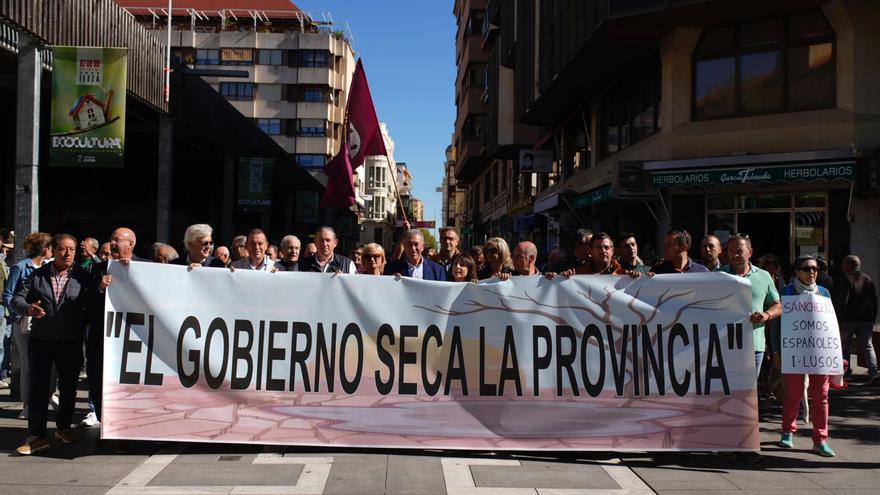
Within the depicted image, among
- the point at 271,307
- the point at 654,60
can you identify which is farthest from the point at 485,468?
the point at 654,60

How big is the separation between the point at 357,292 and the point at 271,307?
0.73 metres

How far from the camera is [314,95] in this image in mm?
61188

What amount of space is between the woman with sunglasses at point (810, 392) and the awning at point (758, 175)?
8.69 metres

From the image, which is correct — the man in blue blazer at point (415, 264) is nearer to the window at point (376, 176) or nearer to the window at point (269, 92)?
the window at point (269, 92)

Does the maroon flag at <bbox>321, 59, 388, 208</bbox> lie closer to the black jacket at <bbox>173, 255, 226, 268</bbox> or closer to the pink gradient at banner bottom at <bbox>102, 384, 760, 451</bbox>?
the black jacket at <bbox>173, 255, 226, 268</bbox>

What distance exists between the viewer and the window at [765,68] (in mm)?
15453

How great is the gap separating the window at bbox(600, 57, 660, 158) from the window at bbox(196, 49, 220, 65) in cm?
4374

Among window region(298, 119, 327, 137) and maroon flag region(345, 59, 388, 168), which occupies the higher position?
window region(298, 119, 327, 137)

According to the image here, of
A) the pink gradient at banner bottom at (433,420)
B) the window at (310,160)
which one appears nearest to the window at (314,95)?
the window at (310,160)

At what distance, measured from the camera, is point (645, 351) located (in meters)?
6.44

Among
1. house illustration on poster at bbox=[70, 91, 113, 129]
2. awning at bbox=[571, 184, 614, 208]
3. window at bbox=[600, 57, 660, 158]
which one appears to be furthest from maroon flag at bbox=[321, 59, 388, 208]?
window at bbox=[600, 57, 660, 158]

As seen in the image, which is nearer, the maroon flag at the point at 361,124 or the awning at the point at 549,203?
the maroon flag at the point at 361,124

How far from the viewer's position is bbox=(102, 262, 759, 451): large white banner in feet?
20.6

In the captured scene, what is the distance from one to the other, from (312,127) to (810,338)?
57.1m
